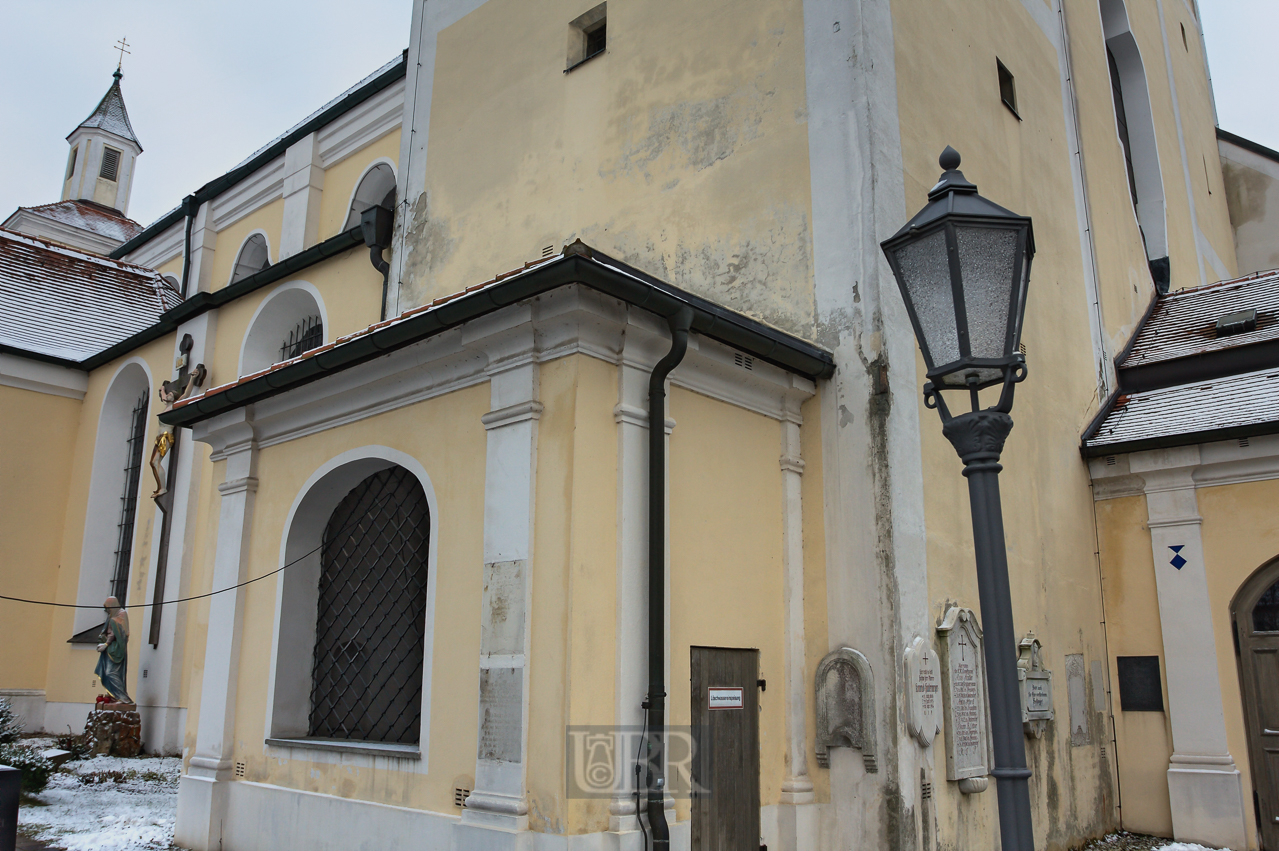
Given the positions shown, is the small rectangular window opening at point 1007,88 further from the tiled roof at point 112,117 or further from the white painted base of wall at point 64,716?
the tiled roof at point 112,117

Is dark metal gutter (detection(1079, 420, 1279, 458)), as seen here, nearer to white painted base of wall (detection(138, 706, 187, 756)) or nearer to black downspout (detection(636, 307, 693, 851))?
black downspout (detection(636, 307, 693, 851))

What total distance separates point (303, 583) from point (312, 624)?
0.35 m

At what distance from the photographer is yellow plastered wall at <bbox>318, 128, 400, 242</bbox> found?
15.3 m

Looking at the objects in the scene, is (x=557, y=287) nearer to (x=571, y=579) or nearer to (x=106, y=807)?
(x=571, y=579)

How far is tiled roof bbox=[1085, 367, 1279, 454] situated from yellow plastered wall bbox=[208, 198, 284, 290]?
1292 centimetres

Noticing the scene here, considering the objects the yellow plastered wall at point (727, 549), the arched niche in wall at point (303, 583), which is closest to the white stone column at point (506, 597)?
the yellow plastered wall at point (727, 549)

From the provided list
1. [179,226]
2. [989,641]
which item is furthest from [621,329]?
[179,226]

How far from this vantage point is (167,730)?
13.5 meters

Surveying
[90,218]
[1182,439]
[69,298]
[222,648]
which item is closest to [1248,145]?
[1182,439]

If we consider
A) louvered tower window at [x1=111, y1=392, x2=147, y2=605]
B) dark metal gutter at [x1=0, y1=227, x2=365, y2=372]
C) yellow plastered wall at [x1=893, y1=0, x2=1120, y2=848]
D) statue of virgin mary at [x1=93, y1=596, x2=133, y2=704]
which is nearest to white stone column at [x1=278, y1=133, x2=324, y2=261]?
dark metal gutter at [x1=0, y1=227, x2=365, y2=372]

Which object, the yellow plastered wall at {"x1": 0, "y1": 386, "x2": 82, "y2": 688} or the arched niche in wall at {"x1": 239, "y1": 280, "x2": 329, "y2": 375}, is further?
the yellow plastered wall at {"x1": 0, "y1": 386, "x2": 82, "y2": 688}

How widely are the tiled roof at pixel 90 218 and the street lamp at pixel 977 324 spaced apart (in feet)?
108

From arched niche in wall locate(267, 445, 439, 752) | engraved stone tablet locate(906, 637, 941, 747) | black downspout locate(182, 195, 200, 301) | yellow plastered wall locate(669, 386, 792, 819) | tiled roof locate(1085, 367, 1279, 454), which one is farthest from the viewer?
black downspout locate(182, 195, 200, 301)

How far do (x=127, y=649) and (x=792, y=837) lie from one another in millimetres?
11477
